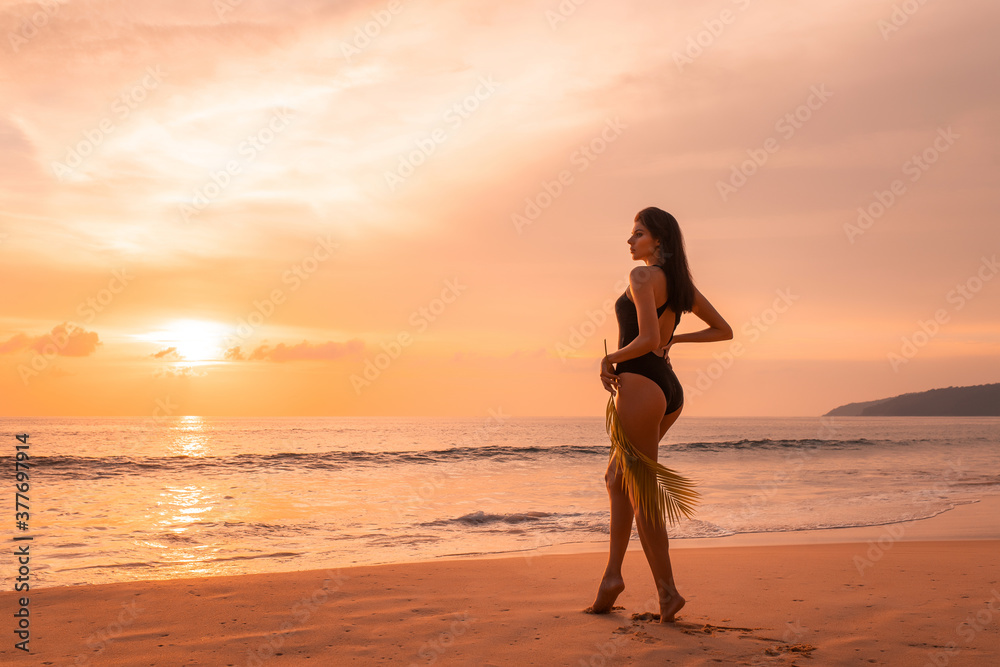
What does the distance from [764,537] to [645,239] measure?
6269mm

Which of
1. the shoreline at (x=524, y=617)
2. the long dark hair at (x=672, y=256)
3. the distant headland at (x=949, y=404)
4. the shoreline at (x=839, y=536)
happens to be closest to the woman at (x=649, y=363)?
the long dark hair at (x=672, y=256)

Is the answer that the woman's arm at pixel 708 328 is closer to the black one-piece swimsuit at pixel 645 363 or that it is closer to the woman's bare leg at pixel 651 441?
the black one-piece swimsuit at pixel 645 363

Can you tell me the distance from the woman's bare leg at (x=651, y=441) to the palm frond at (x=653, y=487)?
6 centimetres

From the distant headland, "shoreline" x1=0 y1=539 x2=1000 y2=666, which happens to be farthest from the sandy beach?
the distant headland

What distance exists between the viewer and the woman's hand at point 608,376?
396 cm

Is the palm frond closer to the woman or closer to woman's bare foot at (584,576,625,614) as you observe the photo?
the woman

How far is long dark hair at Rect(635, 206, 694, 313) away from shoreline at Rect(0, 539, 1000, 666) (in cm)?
194

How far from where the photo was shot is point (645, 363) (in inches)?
154

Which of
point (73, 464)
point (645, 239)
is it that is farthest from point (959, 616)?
point (73, 464)

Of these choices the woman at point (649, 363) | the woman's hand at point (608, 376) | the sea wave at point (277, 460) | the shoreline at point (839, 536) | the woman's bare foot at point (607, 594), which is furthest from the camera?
the sea wave at point (277, 460)

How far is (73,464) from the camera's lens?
2208cm

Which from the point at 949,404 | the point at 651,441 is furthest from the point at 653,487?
the point at 949,404

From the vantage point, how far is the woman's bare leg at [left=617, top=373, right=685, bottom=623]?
386 centimetres

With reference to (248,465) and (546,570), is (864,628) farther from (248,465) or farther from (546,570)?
(248,465)
